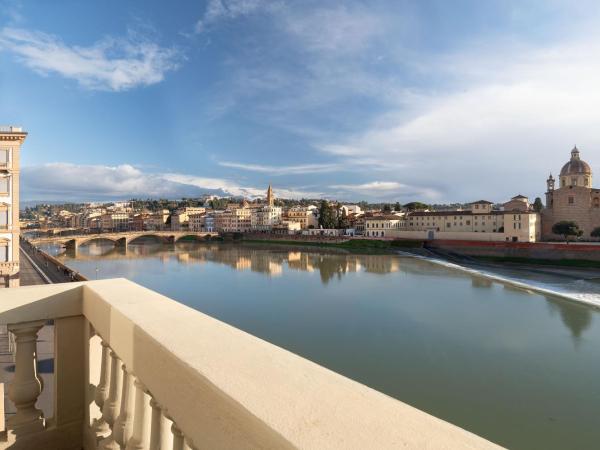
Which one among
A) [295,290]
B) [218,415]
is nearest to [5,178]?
[295,290]

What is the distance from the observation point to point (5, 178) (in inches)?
536

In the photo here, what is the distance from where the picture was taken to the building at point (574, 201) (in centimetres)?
4262

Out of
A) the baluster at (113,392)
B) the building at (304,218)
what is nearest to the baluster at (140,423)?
the baluster at (113,392)

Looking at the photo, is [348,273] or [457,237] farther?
[457,237]

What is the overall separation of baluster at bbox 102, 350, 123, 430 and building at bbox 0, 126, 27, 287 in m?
14.9

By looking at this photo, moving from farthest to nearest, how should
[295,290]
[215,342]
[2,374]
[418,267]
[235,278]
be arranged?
[418,267]
[235,278]
[295,290]
[2,374]
[215,342]

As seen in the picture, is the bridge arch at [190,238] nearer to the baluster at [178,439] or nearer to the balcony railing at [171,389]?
the balcony railing at [171,389]

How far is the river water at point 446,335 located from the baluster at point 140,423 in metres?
7.94

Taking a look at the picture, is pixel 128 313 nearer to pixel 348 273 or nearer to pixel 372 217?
pixel 348 273

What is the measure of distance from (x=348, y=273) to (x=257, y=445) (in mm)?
30637

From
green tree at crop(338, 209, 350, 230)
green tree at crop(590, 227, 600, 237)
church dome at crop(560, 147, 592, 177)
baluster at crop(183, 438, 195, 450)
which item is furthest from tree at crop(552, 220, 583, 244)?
baluster at crop(183, 438, 195, 450)

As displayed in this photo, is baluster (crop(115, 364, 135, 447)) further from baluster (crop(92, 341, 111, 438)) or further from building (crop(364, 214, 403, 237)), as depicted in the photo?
building (crop(364, 214, 403, 237))

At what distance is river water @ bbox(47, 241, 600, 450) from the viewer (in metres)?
8.53

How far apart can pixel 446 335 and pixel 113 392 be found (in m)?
14.4
